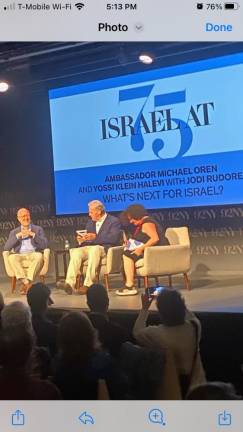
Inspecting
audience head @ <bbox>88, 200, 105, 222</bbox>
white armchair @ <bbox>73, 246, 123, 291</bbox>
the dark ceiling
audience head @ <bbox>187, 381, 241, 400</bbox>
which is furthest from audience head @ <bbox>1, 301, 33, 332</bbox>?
the dark ceiling

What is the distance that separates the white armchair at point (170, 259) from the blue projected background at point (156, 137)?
0.06 meters

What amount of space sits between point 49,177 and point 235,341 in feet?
1.63

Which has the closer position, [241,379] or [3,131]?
[241,379]

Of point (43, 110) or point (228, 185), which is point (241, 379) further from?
point (43, 110)

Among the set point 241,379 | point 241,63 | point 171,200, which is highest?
point 241,63

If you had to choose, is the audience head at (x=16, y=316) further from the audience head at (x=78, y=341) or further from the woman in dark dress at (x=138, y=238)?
the woman in dark dress at (x=138, y=238)

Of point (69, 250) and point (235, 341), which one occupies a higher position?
point (69, 250)

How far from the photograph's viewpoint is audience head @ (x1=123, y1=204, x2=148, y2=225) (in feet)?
3.40

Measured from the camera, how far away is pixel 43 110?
106 centimetres

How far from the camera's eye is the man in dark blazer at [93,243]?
1.02 metres

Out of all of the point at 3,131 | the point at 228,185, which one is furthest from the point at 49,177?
the point at 228,185

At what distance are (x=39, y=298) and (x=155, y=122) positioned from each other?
426mm

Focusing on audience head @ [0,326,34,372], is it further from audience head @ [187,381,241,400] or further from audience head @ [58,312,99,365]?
audience head @ [187,381,241,400]
